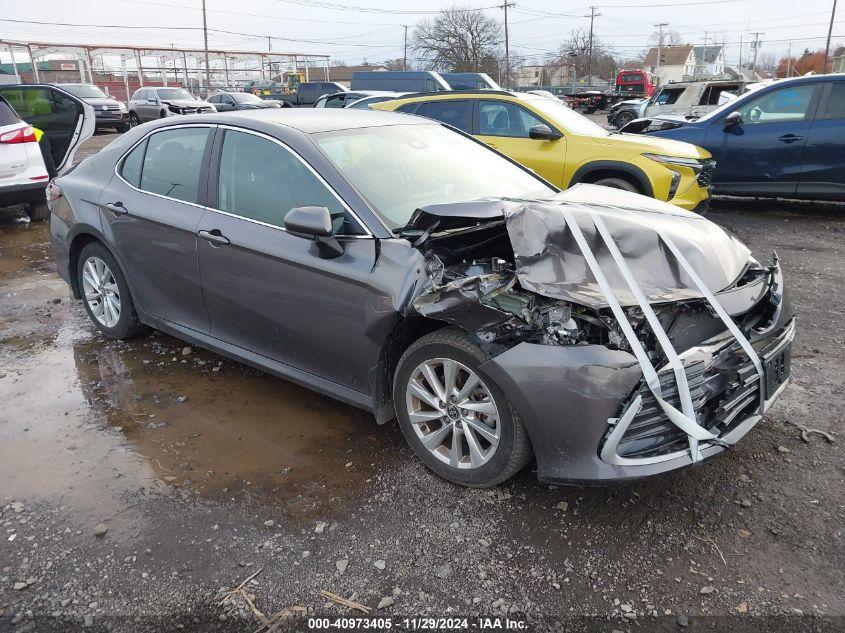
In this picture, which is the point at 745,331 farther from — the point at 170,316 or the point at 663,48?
the point at 663,48

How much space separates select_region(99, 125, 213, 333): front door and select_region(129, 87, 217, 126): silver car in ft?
72.4

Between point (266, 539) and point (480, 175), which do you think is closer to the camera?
point (266, 539)

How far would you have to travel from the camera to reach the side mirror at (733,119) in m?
8.81

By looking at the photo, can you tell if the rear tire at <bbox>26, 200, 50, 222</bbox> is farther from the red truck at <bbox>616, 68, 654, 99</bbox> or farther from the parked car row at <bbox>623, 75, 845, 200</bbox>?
the red truck at <bbox>616, 68, 654, 99</bbox>

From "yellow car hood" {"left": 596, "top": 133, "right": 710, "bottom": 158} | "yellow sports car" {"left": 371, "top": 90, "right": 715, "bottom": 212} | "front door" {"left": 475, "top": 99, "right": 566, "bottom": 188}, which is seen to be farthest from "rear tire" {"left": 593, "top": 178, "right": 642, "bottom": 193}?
"front door" {"left": 475, "top": 99, "right": 566, "bottom": 188}

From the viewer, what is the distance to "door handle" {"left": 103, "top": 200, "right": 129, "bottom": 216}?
A: 4390 millimetres

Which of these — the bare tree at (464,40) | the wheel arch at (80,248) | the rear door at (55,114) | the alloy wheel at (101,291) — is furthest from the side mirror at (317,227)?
the bare tree at (464,40)

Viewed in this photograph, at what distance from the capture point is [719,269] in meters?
3.12

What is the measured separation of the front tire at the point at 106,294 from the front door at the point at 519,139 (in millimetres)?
4615

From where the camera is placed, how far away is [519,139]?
8.18 metres

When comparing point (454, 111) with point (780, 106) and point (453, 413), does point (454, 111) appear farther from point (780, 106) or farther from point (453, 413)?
point (453, 413)

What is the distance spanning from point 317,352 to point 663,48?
114938mm

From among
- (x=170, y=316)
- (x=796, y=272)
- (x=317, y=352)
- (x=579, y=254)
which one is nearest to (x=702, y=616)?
(x=579, y=254)

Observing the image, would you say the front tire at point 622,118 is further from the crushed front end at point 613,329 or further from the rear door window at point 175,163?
the crushed front end at point 613,329
